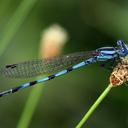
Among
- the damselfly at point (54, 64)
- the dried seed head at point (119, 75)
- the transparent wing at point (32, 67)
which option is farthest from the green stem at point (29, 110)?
the dried seed head at point (119, 75)

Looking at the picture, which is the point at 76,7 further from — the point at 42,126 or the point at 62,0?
the point at 42,126

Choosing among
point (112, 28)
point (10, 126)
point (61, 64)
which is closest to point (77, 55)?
point (61, 64)

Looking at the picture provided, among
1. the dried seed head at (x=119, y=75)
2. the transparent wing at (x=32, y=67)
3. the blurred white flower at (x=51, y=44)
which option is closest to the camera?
the dried seed head at (x=119, y=75)

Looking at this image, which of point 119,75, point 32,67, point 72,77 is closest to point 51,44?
point 32,67

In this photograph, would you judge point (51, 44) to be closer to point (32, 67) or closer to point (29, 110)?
point (32, 67)

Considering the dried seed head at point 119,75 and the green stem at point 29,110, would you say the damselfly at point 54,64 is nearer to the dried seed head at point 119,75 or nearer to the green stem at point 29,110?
the green stem at point 29,110

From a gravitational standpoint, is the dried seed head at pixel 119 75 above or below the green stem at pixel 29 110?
above
